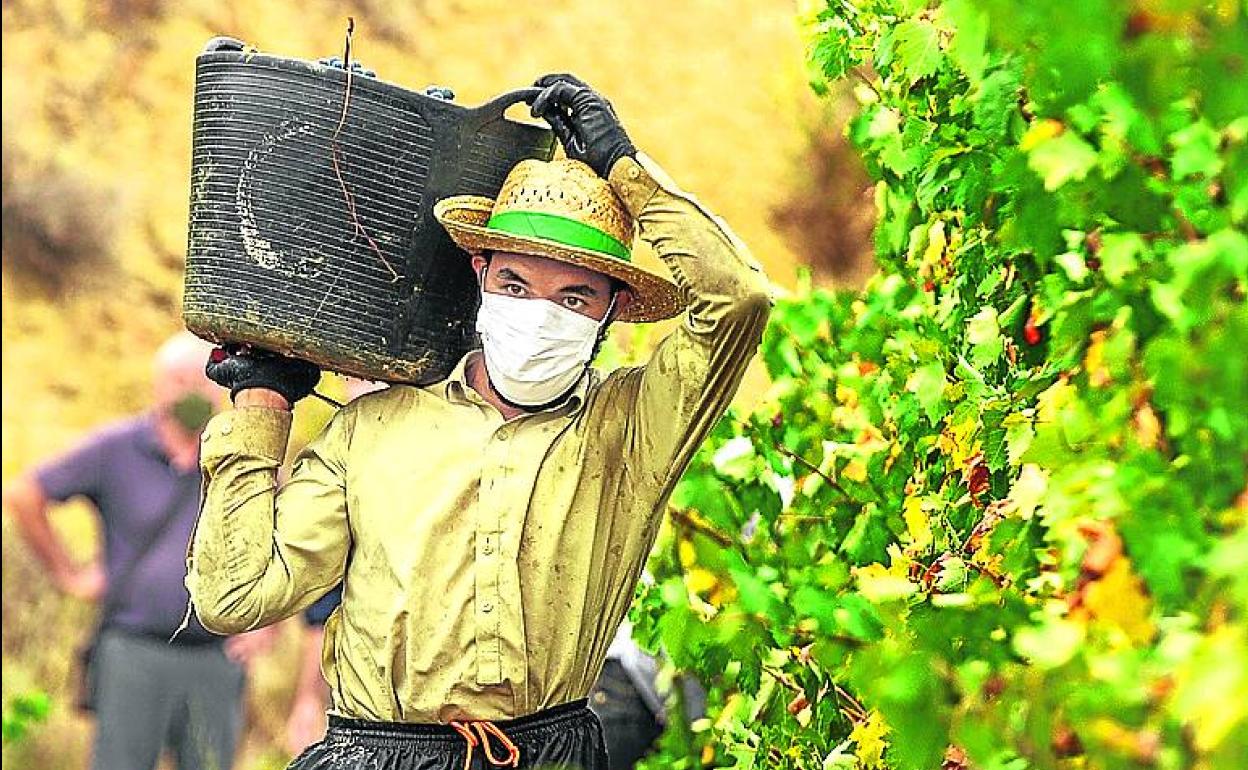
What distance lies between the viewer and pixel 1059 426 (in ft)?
7.18

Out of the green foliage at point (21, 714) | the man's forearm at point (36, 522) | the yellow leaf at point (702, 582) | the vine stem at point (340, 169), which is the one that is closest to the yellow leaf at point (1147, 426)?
the vine stem at point (340, 169)

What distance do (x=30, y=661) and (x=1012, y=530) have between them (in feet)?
28.1

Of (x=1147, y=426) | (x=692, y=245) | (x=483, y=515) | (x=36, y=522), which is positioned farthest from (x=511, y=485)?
(x=36, y=522)

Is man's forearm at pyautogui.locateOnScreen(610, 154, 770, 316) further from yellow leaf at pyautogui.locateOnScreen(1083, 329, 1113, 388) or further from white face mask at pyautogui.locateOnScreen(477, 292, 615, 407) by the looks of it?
yellow leaf at pyautogui.locateOnScreen(1083, 329, 1113, 388)

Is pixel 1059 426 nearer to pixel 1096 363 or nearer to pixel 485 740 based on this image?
pixel 1096 363

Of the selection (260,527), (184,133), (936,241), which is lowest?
(184,133)

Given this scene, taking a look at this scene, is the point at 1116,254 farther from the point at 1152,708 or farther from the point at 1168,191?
the point at 1152,708

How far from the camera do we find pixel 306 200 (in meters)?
3.42

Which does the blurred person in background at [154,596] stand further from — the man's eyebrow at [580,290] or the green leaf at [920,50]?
the green leaf at [920,50]

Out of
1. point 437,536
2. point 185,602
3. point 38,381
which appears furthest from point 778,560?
point 38,381

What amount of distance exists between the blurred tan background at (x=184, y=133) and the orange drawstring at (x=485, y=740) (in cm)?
772

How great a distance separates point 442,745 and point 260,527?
0.44 m

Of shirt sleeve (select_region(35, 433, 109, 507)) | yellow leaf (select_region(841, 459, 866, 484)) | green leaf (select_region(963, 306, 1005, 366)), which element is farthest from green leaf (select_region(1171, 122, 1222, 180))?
shirt sleeve (select_region(35, 433, 109, 507))

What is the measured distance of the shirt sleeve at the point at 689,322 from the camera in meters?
3.22
